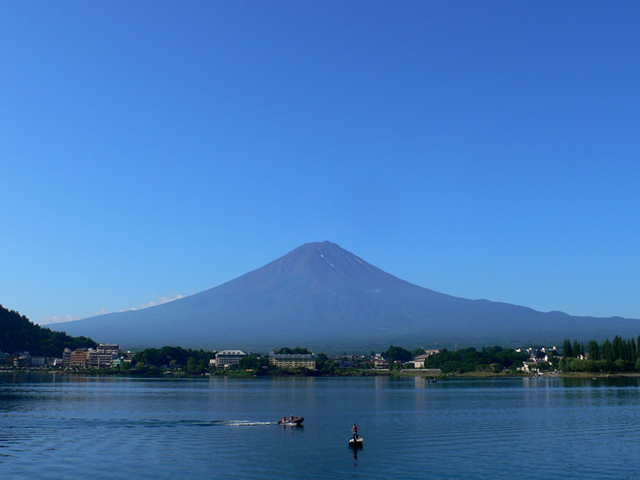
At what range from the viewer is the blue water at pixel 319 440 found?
32.3m

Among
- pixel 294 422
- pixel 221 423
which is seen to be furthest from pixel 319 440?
pixel 221 423

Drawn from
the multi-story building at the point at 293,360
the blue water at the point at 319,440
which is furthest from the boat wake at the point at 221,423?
the multi-story building at the point at 293,360

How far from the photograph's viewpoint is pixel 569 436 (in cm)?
4359

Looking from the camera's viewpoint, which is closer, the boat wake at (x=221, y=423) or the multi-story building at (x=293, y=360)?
the boat wake at (x=221, y=423)

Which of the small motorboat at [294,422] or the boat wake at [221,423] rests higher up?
the small motorboat at [294,422]

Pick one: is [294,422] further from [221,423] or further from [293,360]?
[293,360]

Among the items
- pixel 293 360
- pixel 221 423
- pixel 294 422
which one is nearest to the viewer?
pixel 294 422

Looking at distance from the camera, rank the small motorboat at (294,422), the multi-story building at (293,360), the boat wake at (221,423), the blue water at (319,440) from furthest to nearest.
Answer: the multi-story building at (293,360) → the boat wake at (221,423) → the small motorboat at (294,422) → the blue water at (319,440)

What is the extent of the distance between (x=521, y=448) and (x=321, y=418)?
2131 cm

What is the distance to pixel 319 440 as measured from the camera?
42.8 m

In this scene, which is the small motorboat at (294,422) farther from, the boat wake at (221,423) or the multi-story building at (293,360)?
the multi-story building at (293,360)

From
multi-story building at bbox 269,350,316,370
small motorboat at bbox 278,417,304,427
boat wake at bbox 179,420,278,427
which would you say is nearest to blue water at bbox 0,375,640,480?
boat wake at bbox 179,420,278,427

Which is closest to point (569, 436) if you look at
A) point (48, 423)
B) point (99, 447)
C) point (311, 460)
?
point (311, 460)

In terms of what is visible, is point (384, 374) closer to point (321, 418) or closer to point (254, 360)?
point (254, 360)
